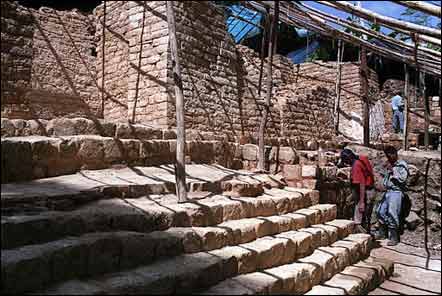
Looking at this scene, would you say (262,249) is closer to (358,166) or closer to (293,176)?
(293,176)

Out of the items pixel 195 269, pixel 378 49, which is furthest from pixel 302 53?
pixel 195 269

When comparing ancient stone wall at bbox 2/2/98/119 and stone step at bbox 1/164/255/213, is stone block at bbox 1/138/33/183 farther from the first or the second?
ancient stone wall at bbox 2/2/98/119

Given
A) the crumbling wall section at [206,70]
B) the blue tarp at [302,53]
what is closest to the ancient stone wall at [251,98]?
the crumbling wall section at [206,70]

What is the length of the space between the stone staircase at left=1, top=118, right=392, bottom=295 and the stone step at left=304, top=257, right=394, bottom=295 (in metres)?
0.01

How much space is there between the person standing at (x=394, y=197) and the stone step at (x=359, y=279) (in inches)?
61.2

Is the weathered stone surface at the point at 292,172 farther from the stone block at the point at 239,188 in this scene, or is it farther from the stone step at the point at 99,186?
the stone block at the point at 239,188

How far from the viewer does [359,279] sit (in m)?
4.14

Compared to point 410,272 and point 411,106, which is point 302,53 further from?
point 410,272

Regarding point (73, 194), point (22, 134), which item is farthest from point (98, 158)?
point (73, 194)

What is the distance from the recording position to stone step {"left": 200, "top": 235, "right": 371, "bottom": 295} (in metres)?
2.95

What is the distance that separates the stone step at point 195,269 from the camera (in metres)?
2.34

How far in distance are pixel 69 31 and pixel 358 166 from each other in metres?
6.21

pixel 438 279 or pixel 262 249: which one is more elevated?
pixel 262 249

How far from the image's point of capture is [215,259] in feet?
10.2
